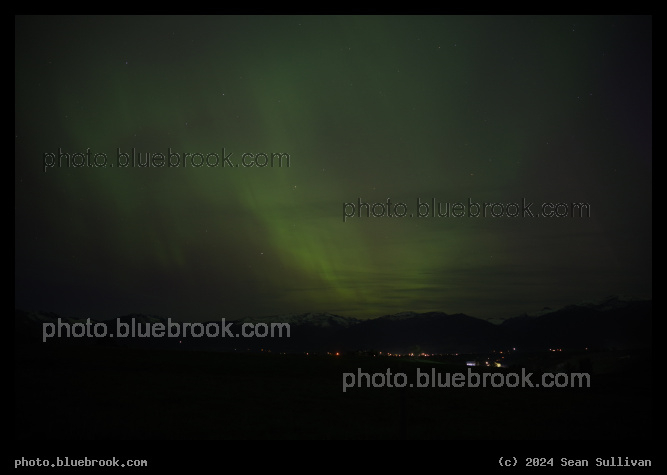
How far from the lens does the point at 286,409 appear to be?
31.4m

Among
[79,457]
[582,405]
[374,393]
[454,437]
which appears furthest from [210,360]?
[79,457]

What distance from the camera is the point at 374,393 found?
38281 mm

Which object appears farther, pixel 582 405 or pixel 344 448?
pixel 582 405

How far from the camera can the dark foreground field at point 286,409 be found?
24.8m

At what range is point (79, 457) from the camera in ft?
56.1

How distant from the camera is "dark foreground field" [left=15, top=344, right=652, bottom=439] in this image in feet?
81.5

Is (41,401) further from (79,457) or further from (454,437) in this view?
(454,437)

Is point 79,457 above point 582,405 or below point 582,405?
above

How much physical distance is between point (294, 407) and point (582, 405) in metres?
17.3

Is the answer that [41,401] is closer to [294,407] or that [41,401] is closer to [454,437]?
[294,407]

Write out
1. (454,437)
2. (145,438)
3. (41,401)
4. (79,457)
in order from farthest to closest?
(41,401) < (454,437) < (145,438) < (79,457)

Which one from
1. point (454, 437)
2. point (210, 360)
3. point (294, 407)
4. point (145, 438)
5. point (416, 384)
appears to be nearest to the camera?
point (145, 438)

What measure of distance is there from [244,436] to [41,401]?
12054 mm

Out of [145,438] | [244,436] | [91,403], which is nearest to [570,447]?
[244,436]
